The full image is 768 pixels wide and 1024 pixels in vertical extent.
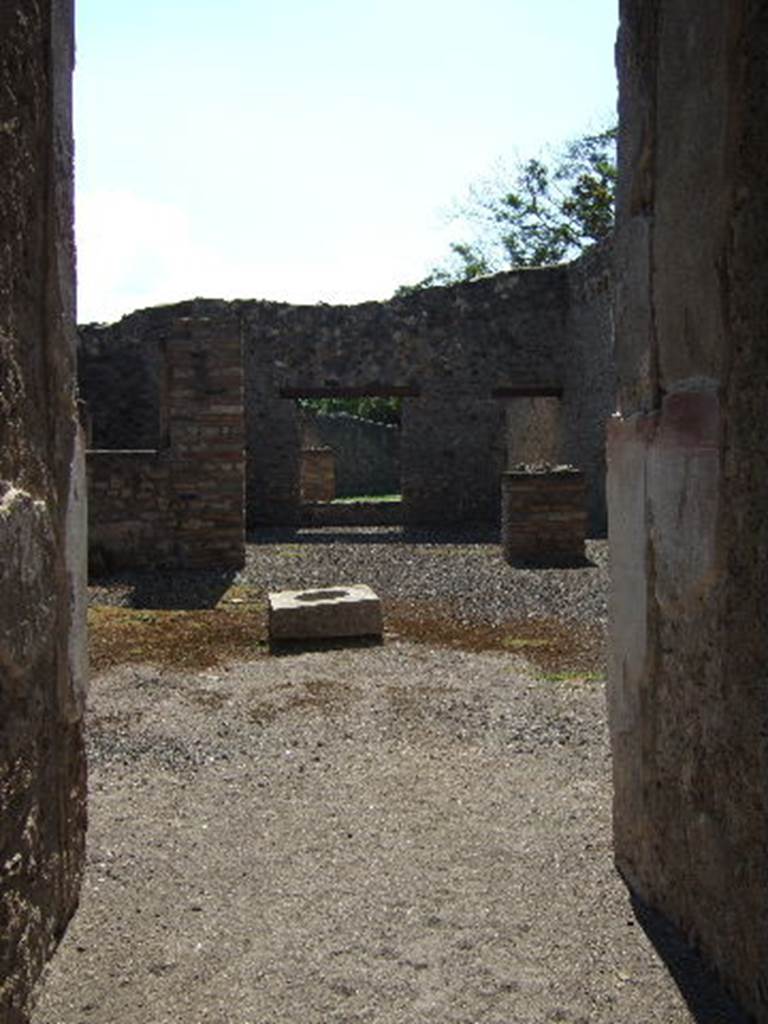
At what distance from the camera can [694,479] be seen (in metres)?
2.29

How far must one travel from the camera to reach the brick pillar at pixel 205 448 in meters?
10.3

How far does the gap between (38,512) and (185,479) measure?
840 centimetres

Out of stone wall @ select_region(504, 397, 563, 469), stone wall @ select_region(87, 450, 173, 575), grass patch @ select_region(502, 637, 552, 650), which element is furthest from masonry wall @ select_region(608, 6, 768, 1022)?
stone wall @ select_region(504, 397, 563, 469)

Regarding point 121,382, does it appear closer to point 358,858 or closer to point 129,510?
point 129,510

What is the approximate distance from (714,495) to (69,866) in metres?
1.88

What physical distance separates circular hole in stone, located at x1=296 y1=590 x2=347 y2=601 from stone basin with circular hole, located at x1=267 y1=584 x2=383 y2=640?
0.15 meters

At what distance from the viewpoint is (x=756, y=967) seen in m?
2.04

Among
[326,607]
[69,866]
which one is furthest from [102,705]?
[69,866]

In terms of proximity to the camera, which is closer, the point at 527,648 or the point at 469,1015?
the point at 469,1015

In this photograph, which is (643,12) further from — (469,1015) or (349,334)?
(349,334)

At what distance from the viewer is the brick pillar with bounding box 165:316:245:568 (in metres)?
10.3

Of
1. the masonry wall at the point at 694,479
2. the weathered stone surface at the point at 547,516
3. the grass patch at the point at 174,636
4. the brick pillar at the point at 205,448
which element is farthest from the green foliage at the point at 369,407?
the masonry wall at the point at 694,479

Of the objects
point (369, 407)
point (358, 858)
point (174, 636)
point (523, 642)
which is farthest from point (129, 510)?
point (369, 407)

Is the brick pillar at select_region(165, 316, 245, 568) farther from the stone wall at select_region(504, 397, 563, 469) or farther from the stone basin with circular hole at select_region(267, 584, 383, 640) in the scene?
the stone wall at select_region(504, 397, 563, 469)
